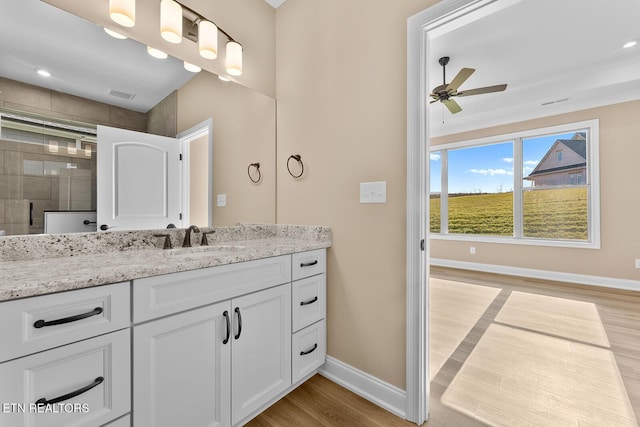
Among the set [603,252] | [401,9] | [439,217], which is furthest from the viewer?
[439,217]

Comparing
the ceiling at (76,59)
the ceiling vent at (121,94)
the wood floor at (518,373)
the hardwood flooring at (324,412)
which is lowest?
the hardwood flooring at (324,412)

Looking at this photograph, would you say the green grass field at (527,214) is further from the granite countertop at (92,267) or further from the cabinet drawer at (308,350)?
the granite countertop at (92,267)

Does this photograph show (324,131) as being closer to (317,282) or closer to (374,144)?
(374,144)

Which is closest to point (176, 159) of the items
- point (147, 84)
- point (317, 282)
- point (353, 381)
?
point (147, 84)

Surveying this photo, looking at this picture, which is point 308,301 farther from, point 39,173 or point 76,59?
point 76,59

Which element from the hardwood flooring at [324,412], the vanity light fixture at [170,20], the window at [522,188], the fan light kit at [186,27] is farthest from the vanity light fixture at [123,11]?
the window at [522,188]

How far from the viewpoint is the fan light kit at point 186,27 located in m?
1.27

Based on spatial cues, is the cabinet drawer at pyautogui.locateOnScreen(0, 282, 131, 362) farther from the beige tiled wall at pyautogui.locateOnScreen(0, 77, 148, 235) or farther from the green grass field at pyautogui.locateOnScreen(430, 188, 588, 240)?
the green grass field at pyautogui.locateOnScreen(430, 188, 588, 240)

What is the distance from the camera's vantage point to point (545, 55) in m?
2.89

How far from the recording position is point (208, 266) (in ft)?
3.72

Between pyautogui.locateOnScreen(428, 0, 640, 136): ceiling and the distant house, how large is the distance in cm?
50

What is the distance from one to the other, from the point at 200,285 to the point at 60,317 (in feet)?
1.38

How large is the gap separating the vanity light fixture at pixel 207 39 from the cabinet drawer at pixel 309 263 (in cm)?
132

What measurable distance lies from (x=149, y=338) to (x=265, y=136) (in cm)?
155
